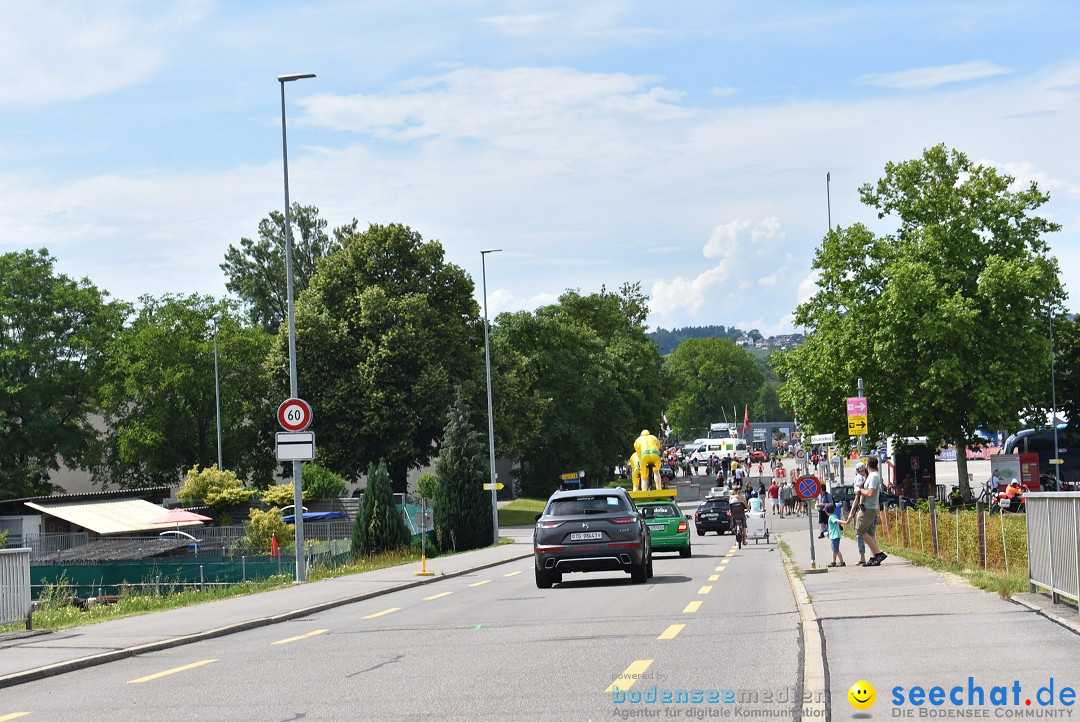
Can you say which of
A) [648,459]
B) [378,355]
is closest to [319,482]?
[378,355]

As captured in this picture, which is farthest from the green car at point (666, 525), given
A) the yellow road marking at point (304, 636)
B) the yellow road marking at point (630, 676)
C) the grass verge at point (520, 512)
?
the grass verge at point (520, 512)

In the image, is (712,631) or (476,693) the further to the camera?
(712,631)

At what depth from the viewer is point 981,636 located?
10.4m

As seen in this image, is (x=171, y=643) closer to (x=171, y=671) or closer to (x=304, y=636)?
(x=304, y=636)

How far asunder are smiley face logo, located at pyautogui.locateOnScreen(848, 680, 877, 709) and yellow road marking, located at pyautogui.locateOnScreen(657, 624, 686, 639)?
454cm

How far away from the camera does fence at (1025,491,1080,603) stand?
1096 centimetres

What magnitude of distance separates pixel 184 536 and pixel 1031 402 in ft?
97.6

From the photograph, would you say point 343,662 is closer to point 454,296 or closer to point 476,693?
point 476,693

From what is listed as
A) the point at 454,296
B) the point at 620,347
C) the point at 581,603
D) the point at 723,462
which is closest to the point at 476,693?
the point at 581,603

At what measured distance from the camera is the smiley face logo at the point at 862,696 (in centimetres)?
760

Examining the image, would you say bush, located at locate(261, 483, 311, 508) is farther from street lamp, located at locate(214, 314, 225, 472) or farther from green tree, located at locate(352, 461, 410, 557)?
green tree, located at locate(352, 461, 410, 557)

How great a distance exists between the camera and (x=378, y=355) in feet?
192

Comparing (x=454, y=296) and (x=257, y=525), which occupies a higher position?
(x=454, y=296)

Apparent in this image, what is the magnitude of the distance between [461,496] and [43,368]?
1222 inches
